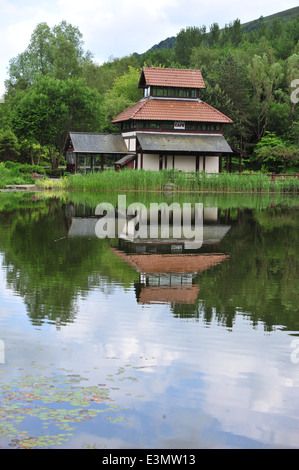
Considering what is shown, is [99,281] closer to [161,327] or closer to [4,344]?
[161,327]

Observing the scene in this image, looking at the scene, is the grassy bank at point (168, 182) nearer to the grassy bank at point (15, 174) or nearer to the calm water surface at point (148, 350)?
the grassy bank at point (15, 174)

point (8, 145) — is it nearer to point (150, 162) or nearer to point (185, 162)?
point (150, 162)

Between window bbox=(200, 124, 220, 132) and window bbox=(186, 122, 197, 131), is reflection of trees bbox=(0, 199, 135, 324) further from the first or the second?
window bbox=(200, 124, 220, 132)

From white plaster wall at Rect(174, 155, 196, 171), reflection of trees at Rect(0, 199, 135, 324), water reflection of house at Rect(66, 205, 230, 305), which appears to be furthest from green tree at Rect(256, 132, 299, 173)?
reflection of trees at Rect(0, 199, 135, 324)

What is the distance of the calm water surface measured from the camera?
16.8 feet

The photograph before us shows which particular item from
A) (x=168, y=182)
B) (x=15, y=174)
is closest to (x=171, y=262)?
(x=168, y=182)

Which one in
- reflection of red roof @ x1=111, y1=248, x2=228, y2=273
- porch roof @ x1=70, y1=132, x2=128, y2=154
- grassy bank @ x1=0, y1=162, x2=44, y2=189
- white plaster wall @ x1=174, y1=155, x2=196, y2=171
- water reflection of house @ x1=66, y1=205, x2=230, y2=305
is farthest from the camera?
white plaster wall @ x1=174, y1=155, x2=196, y2=171

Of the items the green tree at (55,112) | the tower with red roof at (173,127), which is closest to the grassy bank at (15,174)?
the green tree at (55,112)

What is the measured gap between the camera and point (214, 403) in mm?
5621

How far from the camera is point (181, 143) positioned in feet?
181

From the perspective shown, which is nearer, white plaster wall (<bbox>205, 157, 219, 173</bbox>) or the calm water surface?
the calm water surface

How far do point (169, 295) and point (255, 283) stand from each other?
6.74 ft

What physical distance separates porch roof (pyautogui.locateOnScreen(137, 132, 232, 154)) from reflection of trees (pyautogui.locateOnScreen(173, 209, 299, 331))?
114ft

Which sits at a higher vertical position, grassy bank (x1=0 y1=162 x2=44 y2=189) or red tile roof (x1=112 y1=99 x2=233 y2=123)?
red tile roof (x1=112 y1=99 x2=233 y2=123)
